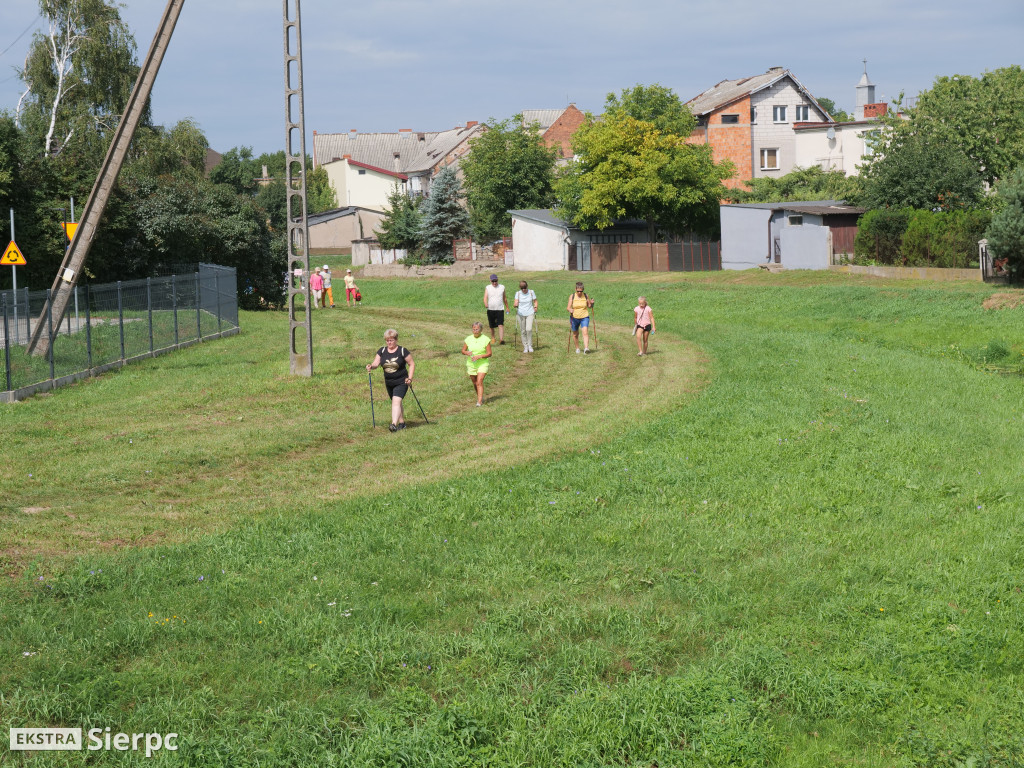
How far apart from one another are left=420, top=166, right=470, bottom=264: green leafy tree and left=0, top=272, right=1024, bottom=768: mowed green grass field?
49.8 meters

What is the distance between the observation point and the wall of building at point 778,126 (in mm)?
69938

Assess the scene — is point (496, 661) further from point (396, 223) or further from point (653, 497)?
point (396, 223)

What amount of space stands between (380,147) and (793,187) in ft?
213

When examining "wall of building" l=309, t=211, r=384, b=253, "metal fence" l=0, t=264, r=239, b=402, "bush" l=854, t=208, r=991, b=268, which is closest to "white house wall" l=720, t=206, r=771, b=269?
"bush" l=854, t=208, r=991, b=268

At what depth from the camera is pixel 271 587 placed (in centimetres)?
801

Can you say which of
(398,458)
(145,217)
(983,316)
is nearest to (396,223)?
(145,217)

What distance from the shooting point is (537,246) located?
5934 cm

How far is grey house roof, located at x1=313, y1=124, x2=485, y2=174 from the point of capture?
375 feet

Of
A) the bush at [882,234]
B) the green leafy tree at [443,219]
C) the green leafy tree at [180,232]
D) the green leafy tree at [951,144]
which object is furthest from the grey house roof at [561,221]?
the green leafy tree at [180,232]

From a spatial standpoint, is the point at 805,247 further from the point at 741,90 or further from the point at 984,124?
the point at 741,90

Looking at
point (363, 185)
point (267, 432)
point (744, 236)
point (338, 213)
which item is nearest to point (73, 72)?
point (744, 236)

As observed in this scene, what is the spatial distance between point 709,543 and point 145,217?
32.7m

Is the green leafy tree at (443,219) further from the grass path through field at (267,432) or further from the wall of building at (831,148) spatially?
the grass path through field at (267,432)

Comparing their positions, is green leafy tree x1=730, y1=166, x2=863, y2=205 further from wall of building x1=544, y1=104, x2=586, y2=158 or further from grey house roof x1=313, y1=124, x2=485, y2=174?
grey house roof x1=313, y1=124, x2=485, y2=174
